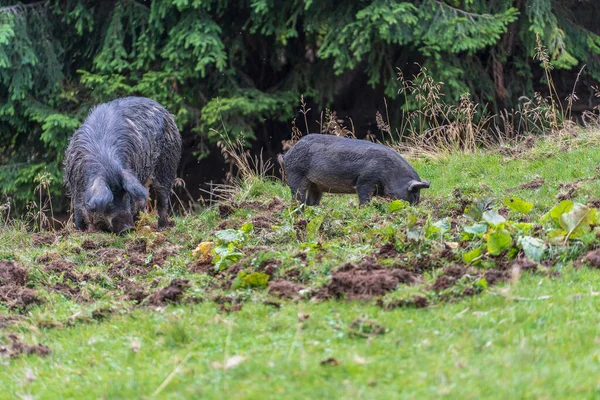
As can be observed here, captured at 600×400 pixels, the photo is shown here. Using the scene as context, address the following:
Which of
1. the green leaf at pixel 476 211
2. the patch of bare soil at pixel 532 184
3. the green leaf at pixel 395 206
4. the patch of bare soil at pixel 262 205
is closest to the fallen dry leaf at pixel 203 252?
the green leaf at pixel 395 206

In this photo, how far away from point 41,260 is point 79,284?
101 cm

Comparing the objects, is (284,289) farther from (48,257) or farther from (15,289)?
(48,257)

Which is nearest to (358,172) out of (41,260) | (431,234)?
(431,234)

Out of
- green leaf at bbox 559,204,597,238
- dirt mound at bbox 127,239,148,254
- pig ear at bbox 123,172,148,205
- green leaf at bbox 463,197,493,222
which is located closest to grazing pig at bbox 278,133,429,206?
pig ear at bbox 123,172,148,205

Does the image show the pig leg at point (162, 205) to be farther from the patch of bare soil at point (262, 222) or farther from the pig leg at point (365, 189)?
the pig leg at point (365, 189)

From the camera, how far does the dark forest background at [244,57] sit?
516 inches

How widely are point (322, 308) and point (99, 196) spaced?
4042mm

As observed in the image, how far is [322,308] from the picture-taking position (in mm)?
5660

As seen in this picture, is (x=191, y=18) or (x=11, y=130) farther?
(x=11, y=130)

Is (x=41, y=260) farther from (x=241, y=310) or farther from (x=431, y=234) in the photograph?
(x=431, y=234)

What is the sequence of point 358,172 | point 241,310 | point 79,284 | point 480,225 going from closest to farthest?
point 241,310 < point 480,225 < point 79,284 < point 358,172

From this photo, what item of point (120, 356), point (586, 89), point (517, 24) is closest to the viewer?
point (120, 356)

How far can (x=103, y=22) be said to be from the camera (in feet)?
49.6

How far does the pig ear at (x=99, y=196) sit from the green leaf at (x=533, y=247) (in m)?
4.48
